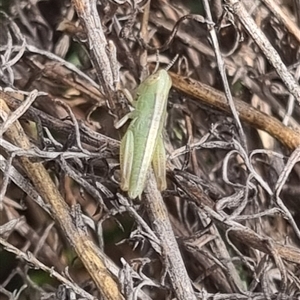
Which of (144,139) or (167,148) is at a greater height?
(144,139)

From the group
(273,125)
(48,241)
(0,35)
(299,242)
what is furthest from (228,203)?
(0,35)

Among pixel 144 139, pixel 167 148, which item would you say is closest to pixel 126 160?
pixel 144 139

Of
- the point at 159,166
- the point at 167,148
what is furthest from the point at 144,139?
the point at 167,148

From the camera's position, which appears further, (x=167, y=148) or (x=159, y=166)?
(x=167, y=148)

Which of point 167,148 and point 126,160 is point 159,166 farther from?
point 167,148

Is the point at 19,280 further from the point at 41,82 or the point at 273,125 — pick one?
the point at 273,125

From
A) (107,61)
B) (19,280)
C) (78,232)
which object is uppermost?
(107,61)
